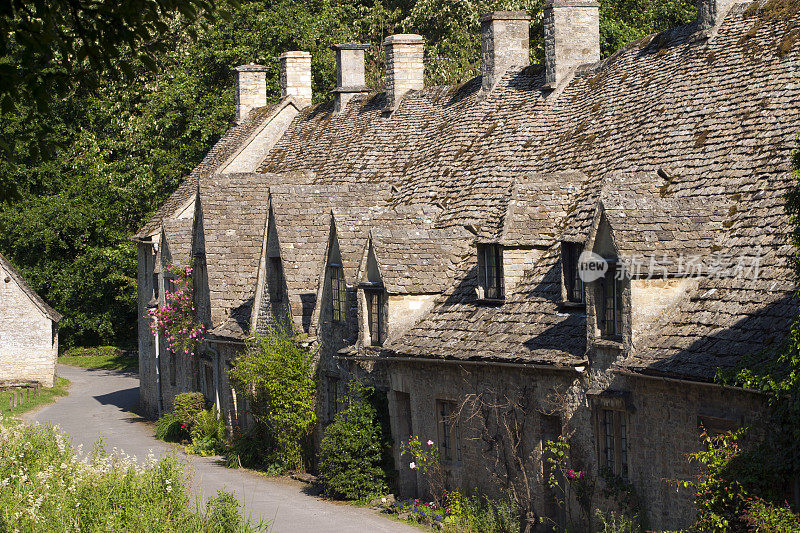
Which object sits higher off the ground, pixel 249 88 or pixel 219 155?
pixel 249 88

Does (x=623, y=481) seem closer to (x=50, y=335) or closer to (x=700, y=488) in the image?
(x=700, y=488)

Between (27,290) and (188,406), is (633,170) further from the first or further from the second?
(27,290)

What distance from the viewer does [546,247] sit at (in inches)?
811

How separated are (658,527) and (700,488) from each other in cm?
209

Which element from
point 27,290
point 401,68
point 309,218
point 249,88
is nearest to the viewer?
point 309,218

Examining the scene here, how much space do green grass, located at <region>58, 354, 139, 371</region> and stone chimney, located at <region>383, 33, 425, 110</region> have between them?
1063 inches

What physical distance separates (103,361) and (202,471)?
109ft

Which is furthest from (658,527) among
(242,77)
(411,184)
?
(242,77)

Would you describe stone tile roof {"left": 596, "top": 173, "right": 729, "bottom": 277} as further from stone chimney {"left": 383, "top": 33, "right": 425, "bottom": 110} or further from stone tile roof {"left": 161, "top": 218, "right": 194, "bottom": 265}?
stone tile roof {"left": 161, "top": 218, "right": 194, "bottom": 265}

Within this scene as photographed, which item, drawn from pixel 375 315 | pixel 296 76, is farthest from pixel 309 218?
pixel 296 76

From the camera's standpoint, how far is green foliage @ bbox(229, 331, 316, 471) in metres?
25.3

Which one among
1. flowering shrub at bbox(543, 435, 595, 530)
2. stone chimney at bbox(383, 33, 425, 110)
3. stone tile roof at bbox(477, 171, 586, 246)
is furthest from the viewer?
stone chimney at bbox(383, 33, 425, 110)

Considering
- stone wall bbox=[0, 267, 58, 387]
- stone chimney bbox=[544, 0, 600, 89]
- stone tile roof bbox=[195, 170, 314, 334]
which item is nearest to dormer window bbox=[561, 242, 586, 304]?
stone chimney bbox=[544, 0, 600, 89]

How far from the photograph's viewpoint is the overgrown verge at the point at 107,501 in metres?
14.7
